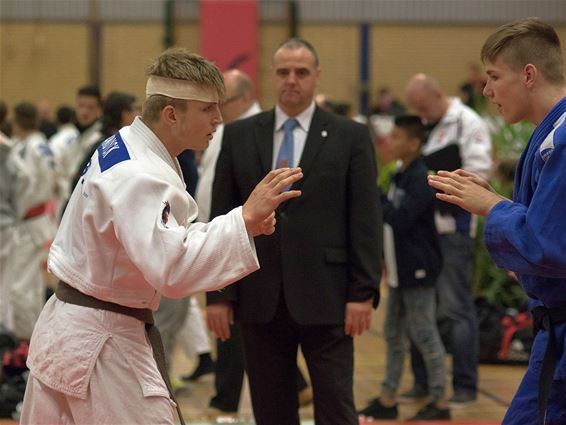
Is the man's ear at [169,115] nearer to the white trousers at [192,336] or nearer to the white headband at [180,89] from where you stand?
the white headband at [180,89]

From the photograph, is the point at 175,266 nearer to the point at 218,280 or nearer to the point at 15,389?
the point at 218,280

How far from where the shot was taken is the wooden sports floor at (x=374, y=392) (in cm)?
619

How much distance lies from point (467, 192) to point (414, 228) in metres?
3.04

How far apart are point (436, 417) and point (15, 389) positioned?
8.44 feet

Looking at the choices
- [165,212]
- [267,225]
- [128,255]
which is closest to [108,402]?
[128,255]

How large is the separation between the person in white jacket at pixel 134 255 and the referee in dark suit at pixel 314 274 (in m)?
1.16

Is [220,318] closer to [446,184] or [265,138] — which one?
[265,138]

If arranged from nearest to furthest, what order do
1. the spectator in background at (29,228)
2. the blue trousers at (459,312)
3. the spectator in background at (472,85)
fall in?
the blue trousers at (459,312), the spectator in background at (29,228), the spectator in background at (472,85)

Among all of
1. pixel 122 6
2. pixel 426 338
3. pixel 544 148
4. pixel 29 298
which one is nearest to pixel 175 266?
pixel 544 148

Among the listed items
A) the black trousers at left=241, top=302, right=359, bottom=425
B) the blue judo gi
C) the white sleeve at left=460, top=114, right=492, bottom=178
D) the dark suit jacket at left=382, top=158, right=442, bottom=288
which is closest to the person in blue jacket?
the blue judo gi

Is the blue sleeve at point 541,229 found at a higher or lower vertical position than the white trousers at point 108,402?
higher

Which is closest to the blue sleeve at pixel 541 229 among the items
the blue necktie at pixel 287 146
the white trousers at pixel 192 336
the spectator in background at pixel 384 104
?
the blue necktie at pixel 287 146

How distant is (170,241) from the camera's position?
114 inches

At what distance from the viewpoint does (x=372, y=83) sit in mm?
18266
